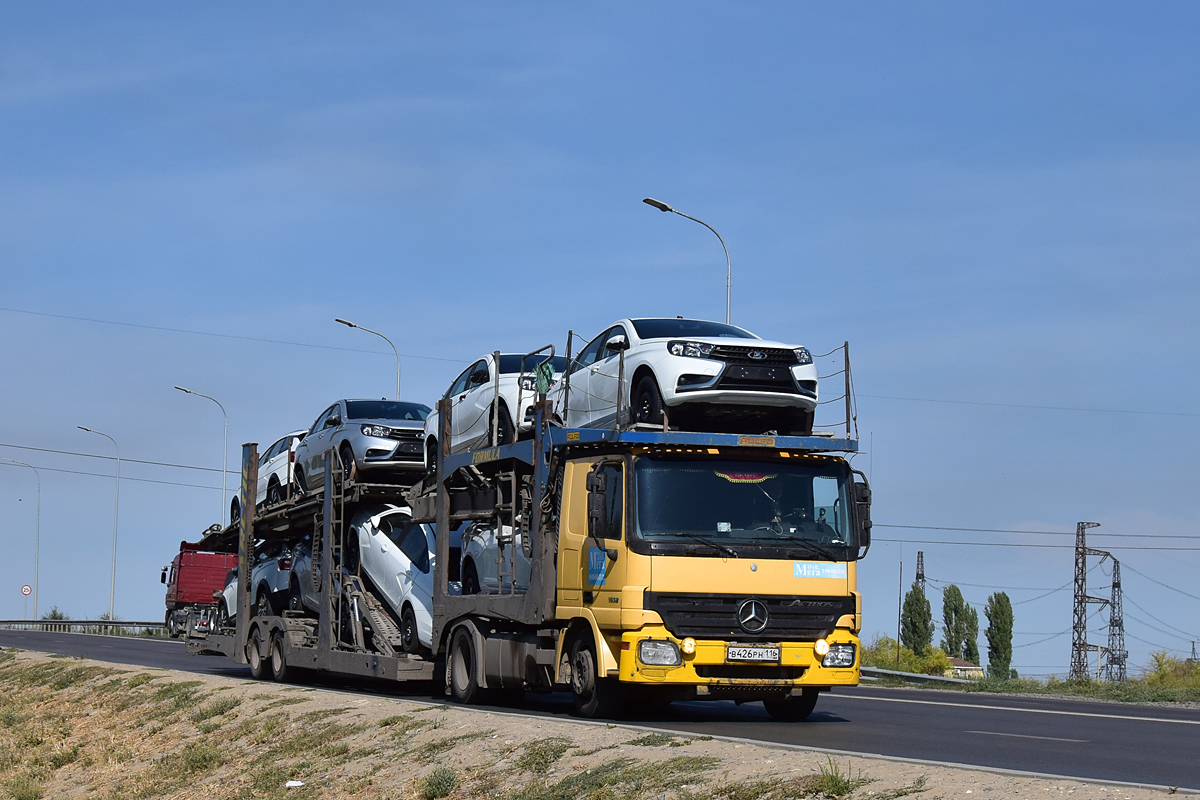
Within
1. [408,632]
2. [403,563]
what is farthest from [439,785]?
[403,563]

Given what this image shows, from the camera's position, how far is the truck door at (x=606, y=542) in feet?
43.1

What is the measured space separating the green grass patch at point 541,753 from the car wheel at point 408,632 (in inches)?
237

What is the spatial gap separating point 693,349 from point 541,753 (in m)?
4.34

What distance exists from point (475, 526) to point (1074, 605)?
4846cm

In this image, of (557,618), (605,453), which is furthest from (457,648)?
(605,453)

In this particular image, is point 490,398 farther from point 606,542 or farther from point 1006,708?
point 1006,708

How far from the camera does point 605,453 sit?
13.8 meters

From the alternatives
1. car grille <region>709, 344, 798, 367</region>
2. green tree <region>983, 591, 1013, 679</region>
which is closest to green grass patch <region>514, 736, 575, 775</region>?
car grille <region>709, 344, 798, 367</region>

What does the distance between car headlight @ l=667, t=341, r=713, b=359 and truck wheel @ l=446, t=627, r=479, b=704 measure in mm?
4235

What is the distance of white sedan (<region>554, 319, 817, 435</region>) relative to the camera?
45.7ft

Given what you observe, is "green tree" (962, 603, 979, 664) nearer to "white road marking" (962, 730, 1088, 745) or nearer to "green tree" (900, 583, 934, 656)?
"green tree" (900, 583, 934, 656)

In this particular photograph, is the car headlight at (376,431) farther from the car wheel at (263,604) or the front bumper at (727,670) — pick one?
the front bumper at (727,670)

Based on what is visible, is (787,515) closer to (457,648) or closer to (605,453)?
(605,453)

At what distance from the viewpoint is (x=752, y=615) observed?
13250mm
